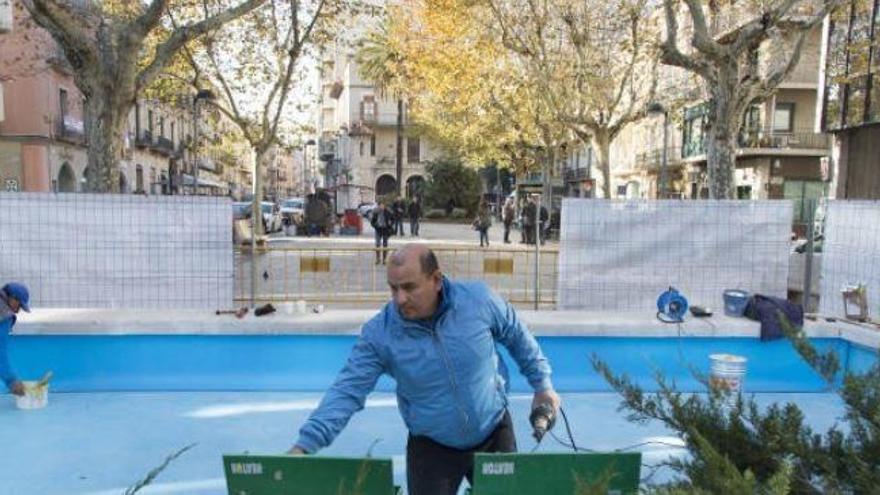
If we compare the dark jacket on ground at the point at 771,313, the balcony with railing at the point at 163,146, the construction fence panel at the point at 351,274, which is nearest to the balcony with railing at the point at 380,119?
the balcony with railing at the point at 163,146

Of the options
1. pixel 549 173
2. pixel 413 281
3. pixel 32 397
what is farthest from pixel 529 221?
pixel 413 281

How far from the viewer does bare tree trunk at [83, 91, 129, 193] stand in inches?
362

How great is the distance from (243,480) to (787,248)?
22.2 feet

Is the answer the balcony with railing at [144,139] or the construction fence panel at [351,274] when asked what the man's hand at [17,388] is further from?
the balcony with railing at [144,139]

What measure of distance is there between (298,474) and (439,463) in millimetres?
812

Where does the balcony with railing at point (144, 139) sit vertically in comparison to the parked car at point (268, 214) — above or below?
above

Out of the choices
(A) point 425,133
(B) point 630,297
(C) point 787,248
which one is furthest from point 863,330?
(A) point 425,133

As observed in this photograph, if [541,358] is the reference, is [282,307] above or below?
below

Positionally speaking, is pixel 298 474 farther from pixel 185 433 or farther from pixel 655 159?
pixel 655 159

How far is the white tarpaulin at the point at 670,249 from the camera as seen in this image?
7461 millimetres

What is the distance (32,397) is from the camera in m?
5.98

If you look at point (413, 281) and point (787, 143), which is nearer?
point (413, 281)

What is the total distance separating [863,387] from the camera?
2195mm

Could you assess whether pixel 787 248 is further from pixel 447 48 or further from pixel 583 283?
pixel 447 48
